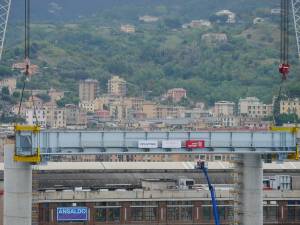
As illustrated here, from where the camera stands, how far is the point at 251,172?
74.2 m

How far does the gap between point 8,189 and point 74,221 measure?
17257mm

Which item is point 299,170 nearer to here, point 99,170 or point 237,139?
point 99,170

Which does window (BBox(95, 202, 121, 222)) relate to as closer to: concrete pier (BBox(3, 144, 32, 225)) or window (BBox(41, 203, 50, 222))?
window (BBox(41, 203, 50, 222))

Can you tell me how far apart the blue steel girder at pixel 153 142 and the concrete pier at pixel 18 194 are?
885 millimetres

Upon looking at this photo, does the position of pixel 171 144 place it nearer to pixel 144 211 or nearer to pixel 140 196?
pixel 140 196

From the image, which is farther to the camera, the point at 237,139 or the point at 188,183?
the point at 188,183

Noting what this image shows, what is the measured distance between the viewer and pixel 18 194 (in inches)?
2692

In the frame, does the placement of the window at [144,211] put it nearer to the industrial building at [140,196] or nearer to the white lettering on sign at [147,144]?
the industrial building at [140,196]

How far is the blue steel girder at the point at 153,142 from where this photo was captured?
70.4m

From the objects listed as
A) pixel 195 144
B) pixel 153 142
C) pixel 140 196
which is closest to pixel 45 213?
pixel 140 196

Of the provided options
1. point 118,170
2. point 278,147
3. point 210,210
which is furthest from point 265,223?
point 278,147

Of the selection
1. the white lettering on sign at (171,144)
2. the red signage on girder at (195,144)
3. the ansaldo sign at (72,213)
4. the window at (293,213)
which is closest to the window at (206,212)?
the window at (293,213)

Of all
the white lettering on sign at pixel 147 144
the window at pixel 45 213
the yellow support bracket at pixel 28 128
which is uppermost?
the yellow support bracket at pixel 28 128

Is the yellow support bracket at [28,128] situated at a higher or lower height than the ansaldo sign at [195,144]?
higher
